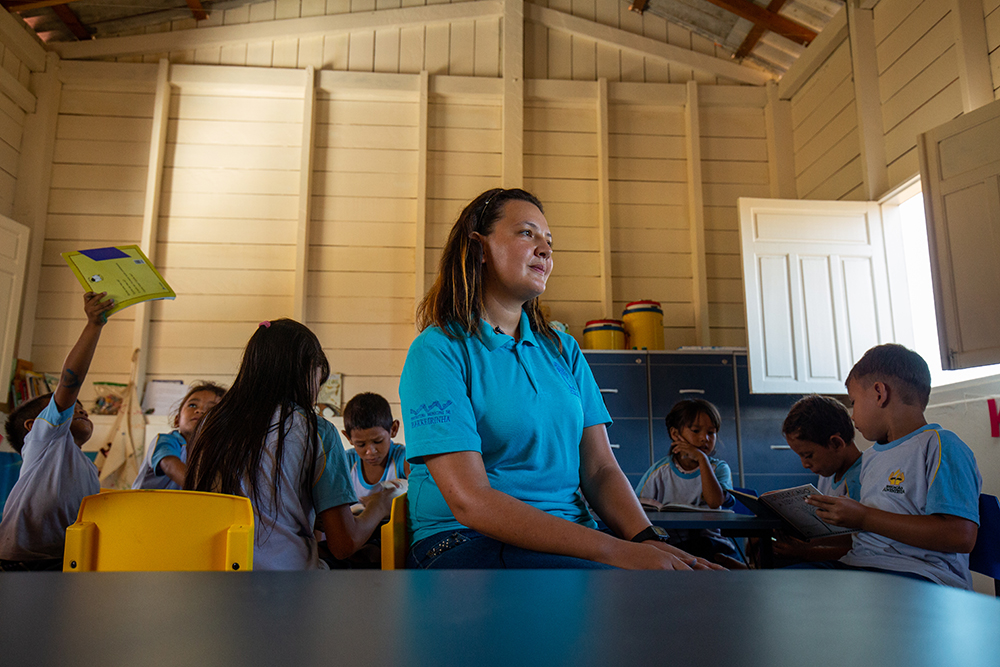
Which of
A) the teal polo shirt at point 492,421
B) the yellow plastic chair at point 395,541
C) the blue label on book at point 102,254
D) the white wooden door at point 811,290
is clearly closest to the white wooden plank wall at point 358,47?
the white wooden door at point 811,290

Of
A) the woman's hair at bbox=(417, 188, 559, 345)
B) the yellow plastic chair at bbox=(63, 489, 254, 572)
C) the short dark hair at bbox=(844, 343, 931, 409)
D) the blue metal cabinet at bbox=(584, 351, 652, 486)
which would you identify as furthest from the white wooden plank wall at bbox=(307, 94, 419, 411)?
the yellow plastic chair at bbox=(63, 489, 254, 572)

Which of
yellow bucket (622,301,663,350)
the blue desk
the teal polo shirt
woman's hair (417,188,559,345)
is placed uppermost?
yellow bucket (622,301,663,350)

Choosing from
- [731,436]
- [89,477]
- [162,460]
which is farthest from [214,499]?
[731,436]

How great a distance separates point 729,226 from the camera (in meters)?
5.81

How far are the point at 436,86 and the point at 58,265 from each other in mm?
3172

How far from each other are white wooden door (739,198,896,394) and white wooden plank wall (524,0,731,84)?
172 centimetres

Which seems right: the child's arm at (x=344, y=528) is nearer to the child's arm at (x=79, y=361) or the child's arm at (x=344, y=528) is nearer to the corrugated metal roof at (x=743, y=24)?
the child's arm at (x=79, y=361)

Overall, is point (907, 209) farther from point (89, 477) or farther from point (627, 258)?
point (89, 477)

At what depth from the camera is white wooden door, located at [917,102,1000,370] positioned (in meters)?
3.56

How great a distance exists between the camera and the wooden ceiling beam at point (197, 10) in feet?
18.4

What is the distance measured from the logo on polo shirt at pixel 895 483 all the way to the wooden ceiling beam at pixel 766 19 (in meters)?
4.50

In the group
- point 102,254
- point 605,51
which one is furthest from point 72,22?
point 605,51

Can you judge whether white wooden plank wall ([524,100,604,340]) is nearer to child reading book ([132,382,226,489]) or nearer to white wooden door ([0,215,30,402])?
child reading book ([132,382,226,489])

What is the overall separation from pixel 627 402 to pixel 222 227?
3311 millimetres
